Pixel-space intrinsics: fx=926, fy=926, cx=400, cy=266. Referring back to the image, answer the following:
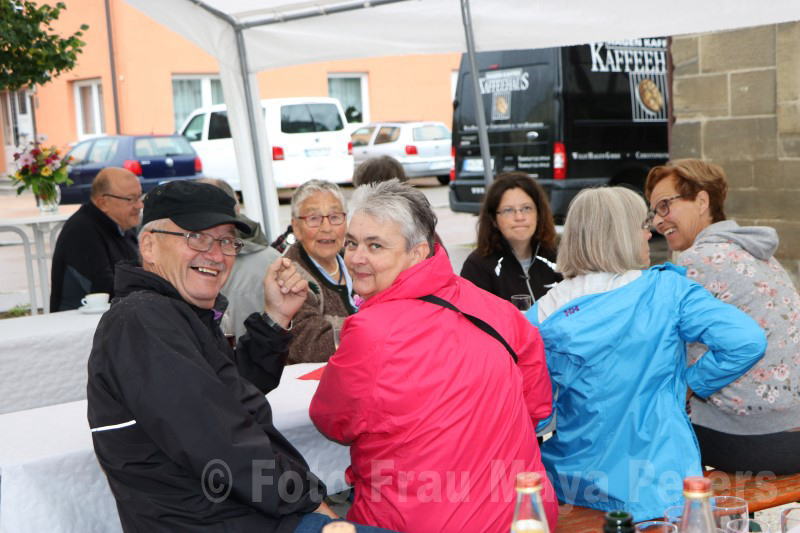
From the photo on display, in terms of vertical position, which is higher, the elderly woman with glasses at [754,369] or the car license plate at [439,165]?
the car license plate at [439,165]

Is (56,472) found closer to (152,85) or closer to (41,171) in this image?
(41,171)

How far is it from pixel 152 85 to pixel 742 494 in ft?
68.8

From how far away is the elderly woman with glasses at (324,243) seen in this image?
3885mm

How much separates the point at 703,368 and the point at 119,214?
3514 millimetres

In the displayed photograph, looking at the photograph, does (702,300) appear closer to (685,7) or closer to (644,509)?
(644,509)

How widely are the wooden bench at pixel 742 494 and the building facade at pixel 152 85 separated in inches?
716

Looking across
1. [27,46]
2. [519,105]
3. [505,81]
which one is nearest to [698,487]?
[27,46]

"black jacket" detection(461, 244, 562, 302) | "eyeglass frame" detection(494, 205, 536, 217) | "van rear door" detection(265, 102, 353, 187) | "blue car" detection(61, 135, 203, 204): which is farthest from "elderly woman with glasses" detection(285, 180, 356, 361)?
"van rear door" detection(265, 102, 353, 187)

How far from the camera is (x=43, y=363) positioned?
13.7 feet

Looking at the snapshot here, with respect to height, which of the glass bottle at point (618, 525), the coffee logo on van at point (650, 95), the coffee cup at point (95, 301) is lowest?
the coffee cup at point (95, 301)

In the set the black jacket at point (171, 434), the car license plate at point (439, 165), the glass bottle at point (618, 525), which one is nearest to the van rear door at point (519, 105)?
the black jacket at point (171, 434)

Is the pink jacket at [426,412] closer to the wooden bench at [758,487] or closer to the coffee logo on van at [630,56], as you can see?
the wooden bench at [758,487]

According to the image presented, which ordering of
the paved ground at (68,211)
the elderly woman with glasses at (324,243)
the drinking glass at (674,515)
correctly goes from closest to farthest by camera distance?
1. the drinking glass at (674,515)
2. the elderly woman with glasses at (324,243)
3. the paved ground at (68,211)

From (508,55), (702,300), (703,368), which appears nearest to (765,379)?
(703,368)
